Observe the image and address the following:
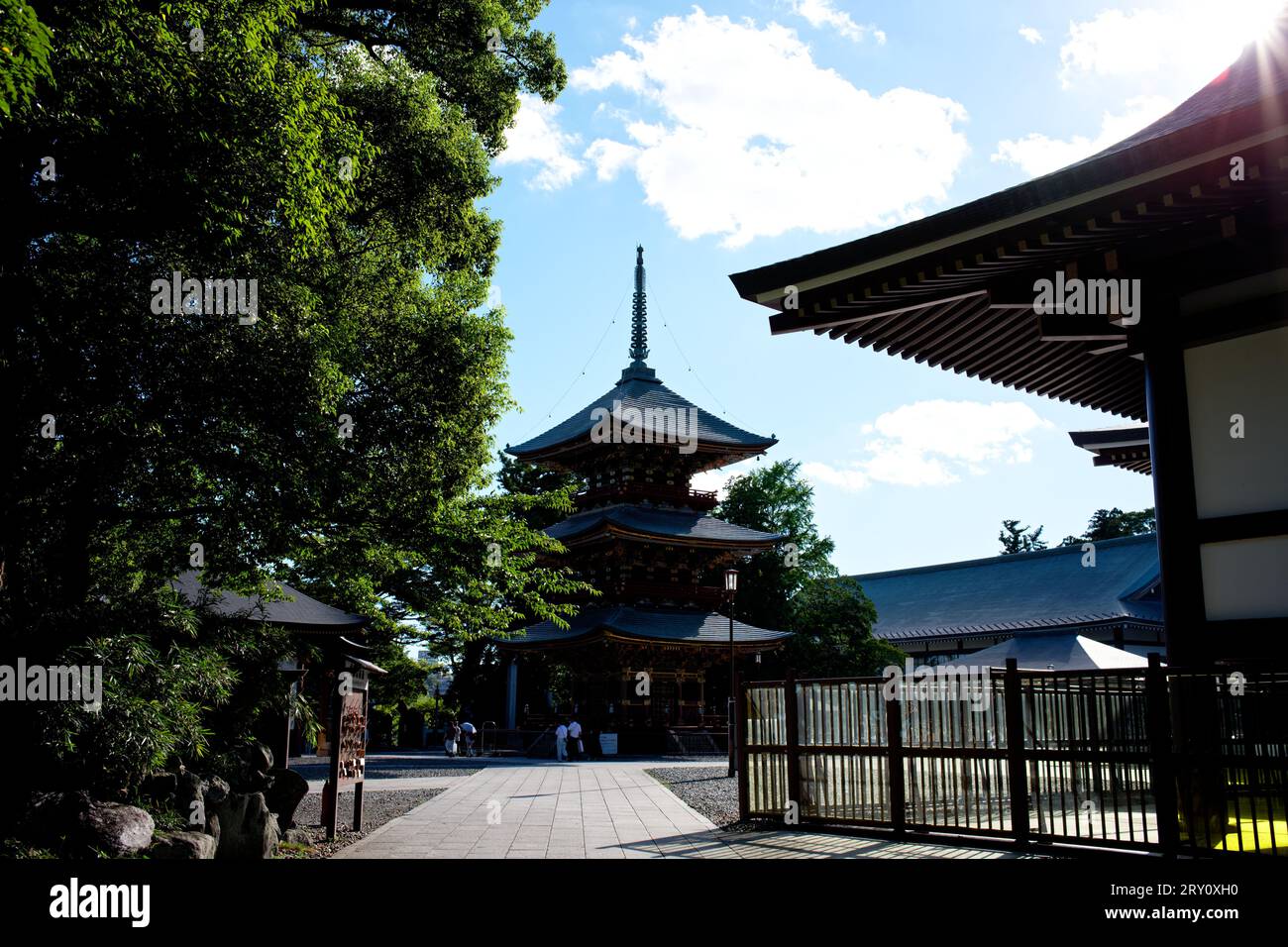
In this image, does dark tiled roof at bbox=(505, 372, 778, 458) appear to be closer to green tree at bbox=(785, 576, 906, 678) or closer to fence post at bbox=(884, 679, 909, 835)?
green tree at bbox=(785, 576, 906, 678)

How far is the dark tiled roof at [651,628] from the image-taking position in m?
31.1

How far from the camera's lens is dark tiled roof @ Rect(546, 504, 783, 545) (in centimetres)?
3262

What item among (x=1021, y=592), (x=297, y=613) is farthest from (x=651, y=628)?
(x=1021, y=592)

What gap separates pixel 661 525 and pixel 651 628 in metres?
3.94

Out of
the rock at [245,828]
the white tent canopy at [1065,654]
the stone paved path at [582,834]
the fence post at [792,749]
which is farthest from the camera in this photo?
the white tent canopy at [1065,654]

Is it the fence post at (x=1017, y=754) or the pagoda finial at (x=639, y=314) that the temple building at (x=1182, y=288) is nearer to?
the fence post at (x=1017, y=754)

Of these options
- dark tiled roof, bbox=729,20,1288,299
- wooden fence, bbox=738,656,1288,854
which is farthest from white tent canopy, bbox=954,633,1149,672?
dark tiled roof, bbox=729,20,1288,299

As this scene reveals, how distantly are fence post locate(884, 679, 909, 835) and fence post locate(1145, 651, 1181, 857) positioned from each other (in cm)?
255

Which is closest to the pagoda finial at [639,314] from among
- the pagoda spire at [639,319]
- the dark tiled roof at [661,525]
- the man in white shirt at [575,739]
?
the pagoda spire at [639,319]

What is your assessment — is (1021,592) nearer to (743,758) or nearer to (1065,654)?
(1065,654)

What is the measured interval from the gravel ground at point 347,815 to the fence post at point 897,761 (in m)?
5.37

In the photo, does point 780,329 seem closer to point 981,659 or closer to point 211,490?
point 211,490

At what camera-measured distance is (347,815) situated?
12.0 m

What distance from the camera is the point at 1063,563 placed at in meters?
39.3
